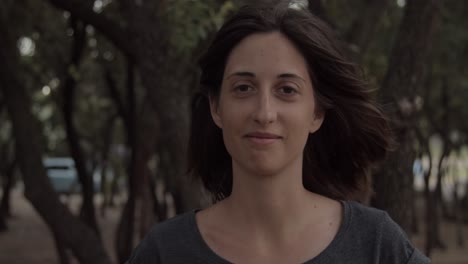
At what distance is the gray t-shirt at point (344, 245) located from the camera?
6.75 feet

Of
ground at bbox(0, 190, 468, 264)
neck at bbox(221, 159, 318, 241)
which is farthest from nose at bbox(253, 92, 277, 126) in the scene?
ground at bbox(0, 190, 468, 264)

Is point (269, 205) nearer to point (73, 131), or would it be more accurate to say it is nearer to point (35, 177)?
point (35, 177)

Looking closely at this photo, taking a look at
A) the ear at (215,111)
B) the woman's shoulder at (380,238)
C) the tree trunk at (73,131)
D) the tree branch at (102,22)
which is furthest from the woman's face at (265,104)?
the tree trunk at (73,131)

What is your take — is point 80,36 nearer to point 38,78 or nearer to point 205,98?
point 38,78

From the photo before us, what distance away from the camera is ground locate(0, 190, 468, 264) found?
484 inches

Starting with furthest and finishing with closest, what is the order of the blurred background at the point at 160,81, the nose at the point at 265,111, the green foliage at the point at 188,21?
the green foliage at the point at 188,21
the blurred background at the point at 160,81
the nose at the point at 265,111

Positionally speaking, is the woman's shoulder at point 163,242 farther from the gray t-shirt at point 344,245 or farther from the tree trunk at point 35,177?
the tree trunk at point 35,177

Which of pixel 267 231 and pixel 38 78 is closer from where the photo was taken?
pixel 267 231

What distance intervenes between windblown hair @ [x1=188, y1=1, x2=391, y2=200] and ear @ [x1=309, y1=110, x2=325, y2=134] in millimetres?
23

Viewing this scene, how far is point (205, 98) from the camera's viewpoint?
8.10 ft

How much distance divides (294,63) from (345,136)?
17.1 inches

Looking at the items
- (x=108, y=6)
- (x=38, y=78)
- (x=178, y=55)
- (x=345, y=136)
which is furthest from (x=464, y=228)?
(x=345, y=136)

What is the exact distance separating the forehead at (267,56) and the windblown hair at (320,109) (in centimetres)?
2

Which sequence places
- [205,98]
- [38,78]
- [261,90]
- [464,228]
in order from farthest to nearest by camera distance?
[464,228] < [38,78] < [205,98] < [261,90]
